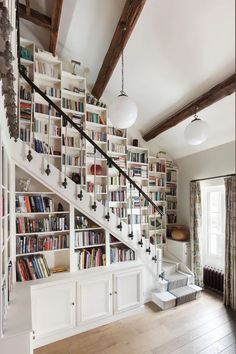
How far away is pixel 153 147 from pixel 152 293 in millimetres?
2603

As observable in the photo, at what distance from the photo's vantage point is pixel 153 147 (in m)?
4.14

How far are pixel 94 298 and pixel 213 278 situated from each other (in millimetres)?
1958

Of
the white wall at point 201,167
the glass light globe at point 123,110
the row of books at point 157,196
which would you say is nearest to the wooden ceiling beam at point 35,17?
the glass light globe at point 123,110

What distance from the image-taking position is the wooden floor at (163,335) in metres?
1.99

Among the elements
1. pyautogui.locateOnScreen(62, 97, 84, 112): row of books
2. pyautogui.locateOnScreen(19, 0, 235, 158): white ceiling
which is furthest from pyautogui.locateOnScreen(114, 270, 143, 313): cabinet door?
pyautogui.locateOnScreen(62, 97, 84, 112): row of books

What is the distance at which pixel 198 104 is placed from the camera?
106 inches

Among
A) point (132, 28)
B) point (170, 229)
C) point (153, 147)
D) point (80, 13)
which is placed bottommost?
point (170, 229)

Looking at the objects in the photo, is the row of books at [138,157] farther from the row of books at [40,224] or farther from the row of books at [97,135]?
the row of books at [40,224]

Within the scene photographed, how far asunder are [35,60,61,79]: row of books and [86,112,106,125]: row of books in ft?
2.38

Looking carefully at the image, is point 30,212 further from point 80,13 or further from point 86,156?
point 80,13

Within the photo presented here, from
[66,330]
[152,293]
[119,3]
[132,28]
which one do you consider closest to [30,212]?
[66,330]

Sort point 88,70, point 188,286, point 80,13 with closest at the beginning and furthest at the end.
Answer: point 80,13 < point 188,286 < point 88,70

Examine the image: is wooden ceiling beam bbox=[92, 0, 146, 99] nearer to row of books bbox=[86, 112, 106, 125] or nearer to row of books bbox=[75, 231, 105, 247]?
row of books bbox=[86, 112, 106, 125]

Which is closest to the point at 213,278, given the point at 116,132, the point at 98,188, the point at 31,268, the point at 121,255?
the point at 121,255
